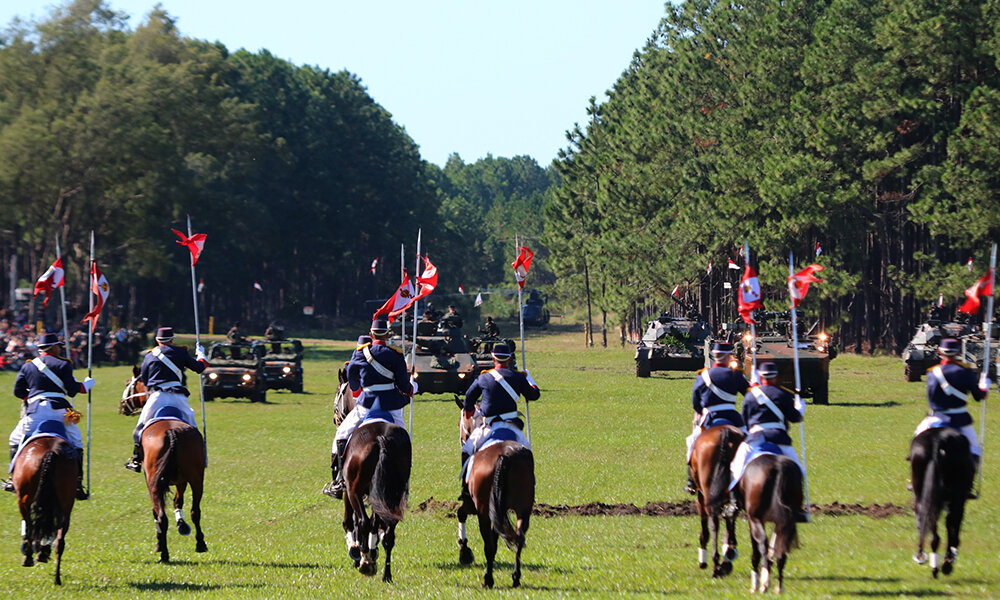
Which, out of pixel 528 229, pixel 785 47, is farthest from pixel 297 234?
pixel 528 229

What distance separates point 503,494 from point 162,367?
4.91 meters

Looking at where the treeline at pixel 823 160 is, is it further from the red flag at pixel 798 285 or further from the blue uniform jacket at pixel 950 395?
the blue uniform jacket at pixel 950 395

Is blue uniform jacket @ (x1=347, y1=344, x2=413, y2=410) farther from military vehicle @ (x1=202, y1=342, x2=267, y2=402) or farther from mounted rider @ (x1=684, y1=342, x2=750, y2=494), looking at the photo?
military vehicle @ (x1=202, y1=342, x2=267, y2=402)

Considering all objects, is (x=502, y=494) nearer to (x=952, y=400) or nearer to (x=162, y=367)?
(x=952, y=400)

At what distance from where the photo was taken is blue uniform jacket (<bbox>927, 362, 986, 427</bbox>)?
1208cm

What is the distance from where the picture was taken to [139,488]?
19703 mm

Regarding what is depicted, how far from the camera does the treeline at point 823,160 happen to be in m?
47.8

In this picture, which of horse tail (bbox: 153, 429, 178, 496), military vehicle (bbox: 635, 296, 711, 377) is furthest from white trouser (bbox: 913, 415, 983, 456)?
military vehicle (bbox: 635, 296, 711, 377)

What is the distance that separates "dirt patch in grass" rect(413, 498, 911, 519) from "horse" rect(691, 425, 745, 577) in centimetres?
359

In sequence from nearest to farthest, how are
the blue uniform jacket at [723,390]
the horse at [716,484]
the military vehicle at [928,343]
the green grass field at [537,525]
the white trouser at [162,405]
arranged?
the green grass field at [537,525], the horse at [716,484], the blue uniform jacket at [723,390], the white trouser at [162,405], the military vehicle at [928,343]

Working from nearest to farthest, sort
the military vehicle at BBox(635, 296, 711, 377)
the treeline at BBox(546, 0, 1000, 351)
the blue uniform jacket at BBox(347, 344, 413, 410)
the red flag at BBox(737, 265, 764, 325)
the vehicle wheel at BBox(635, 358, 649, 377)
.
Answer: the blue uniform jacket at BBox(347, 344, 413, 410), the red flag at BBox(737, 265, 764, 325), the military vehicle at BBox(635, 296, 711, 377), the vehicle wheel at BBox(635, 358, 649, 377), the treeline at BBox(546, 0, 1000, 351)

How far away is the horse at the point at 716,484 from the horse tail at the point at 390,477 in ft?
10.2

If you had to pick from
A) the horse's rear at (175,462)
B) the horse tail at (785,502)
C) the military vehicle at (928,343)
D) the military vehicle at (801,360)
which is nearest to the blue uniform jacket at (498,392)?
the horse tail at (785,502)

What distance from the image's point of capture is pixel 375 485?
12070 millimetres
